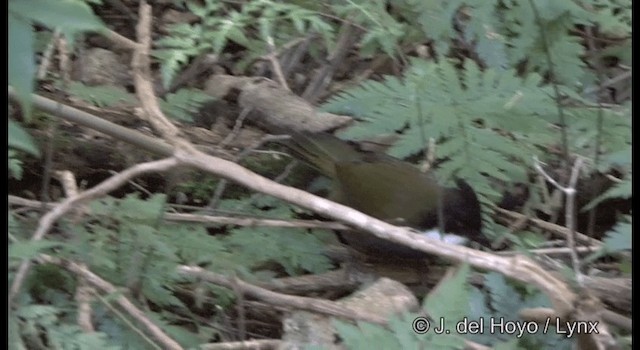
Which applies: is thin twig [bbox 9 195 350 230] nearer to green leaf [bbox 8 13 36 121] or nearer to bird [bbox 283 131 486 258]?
bird [bbox 283 131 486 258]

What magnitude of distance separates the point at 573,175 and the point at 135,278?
76 cm

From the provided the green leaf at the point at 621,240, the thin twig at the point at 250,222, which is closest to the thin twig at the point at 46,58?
the thin twig at the point at 250,222

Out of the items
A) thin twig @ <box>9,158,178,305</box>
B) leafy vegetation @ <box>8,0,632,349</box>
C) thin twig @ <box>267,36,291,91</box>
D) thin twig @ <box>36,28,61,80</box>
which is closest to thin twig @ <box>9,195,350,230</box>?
leafy vegetation @ <box>8,0,632,349</box>

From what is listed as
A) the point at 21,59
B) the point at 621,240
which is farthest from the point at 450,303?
the point at 21,59

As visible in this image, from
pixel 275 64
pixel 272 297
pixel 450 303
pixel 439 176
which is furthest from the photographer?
pixel 275 64

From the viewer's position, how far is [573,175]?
1.35 m

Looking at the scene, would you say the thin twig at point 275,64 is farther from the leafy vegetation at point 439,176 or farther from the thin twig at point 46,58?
the thin twig at point 46,58

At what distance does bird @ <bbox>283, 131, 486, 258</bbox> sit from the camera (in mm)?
1597

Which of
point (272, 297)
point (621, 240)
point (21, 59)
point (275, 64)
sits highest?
point (21, 59)

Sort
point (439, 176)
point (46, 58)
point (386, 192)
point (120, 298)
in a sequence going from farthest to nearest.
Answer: point (46, 58) → point (386, 192) → point (439, 176) → point (120, 298)

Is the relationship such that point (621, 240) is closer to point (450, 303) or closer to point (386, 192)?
point (450, 303)

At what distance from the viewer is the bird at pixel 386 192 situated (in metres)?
1.60

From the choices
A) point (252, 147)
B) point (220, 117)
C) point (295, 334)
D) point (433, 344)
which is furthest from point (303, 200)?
point (220, 117)

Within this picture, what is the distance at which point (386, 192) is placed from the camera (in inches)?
66.6
